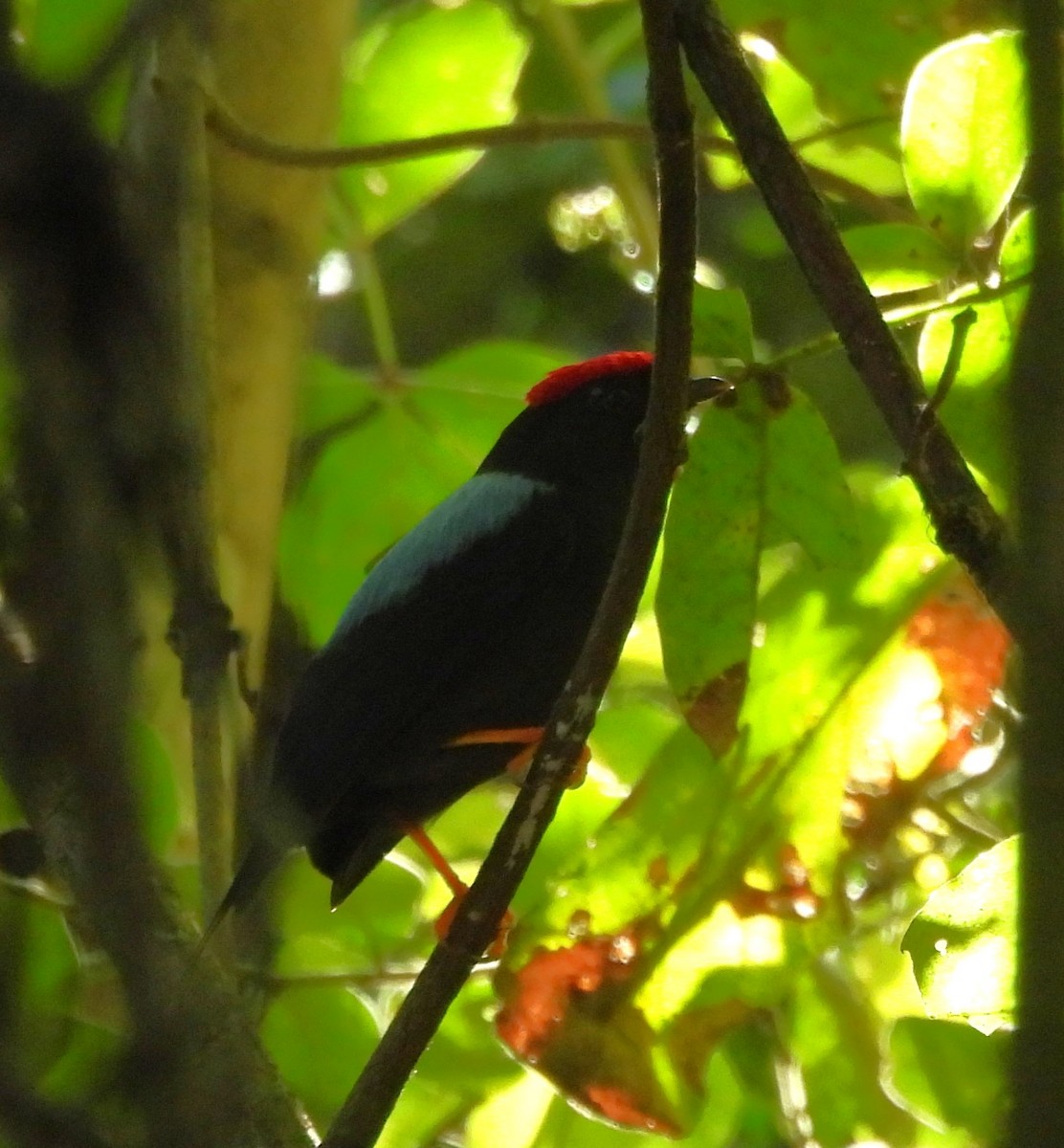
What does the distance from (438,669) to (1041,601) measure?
2.19 metres

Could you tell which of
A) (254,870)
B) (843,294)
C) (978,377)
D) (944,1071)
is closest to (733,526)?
(978,377)

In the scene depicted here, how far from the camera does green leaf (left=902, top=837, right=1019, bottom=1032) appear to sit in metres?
1.90

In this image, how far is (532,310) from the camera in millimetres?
7340

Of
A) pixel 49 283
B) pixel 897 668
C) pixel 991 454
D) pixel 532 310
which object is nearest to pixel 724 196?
pixel 532 310

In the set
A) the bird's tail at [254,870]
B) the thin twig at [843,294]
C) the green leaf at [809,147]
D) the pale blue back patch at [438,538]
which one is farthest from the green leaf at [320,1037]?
the green leaf at [809,147]

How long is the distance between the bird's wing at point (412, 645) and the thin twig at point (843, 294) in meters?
1.34

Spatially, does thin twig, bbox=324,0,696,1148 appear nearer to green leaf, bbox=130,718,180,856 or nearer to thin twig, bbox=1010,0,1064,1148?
green leaf, bbox=130,718,180,856

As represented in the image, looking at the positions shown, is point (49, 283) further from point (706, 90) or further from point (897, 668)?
point (897, 668)

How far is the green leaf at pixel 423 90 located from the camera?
3244 millimetres

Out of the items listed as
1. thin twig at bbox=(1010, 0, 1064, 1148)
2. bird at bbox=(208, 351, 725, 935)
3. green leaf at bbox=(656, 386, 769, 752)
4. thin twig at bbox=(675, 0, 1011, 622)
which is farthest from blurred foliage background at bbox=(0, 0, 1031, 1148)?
thin twig at bbox=(1010, 0, 1064, 1148)

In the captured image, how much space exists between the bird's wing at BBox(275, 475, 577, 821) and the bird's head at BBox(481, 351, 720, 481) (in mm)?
207

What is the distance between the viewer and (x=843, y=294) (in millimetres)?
1665

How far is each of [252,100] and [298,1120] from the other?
184 centimetres

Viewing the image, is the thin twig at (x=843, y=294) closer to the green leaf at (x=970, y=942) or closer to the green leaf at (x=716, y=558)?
the green leaf at (x=716, y=558)
